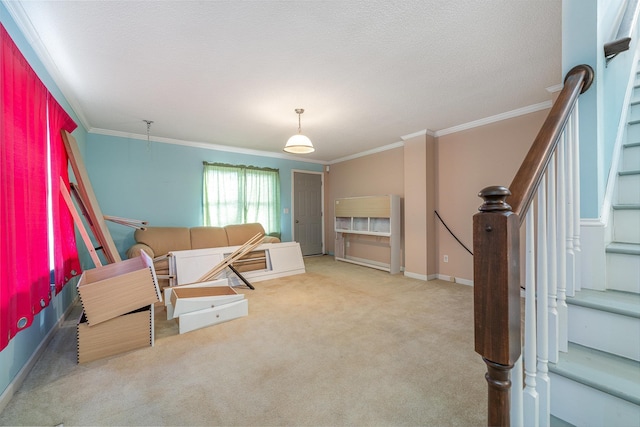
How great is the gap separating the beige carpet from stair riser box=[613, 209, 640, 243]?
116cm

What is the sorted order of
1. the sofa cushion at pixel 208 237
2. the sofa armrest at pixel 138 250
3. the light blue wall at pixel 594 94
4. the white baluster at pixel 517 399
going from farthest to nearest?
the sofa cushion at pixel 208 237
the sofa armrest at pixel 138 250
the light blue wall at pixel 594 94
the white baluster at pixel 517 399

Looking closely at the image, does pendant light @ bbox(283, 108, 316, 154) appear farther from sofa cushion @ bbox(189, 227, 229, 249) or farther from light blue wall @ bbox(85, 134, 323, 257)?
light blue wall @ bbox(85, 134, 323, 257)

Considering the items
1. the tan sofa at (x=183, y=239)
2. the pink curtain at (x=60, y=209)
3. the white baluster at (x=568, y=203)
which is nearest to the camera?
the white baluster at (x=568, y=203)

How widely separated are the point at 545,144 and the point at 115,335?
9.77 ft

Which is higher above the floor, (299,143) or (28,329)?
(299,143)

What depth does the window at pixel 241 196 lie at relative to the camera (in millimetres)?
5184

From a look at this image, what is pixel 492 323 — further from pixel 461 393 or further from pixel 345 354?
pixel 345 354

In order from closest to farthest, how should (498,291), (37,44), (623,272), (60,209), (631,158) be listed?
(498,291) → (623,272) → (631,158) → (37,44) → (60,209)

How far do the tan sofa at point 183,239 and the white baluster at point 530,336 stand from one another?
13.1ft

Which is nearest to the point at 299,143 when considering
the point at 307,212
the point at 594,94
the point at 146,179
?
the point at 594,94

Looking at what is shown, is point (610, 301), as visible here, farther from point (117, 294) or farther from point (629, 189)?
point (117, 294)

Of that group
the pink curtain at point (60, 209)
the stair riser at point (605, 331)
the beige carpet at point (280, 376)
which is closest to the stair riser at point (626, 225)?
the stair riser at point (605, 331)

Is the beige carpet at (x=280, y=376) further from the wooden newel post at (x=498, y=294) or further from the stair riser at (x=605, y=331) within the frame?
the wooden newel post at (x=498, y=294)

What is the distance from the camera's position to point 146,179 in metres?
4.63
